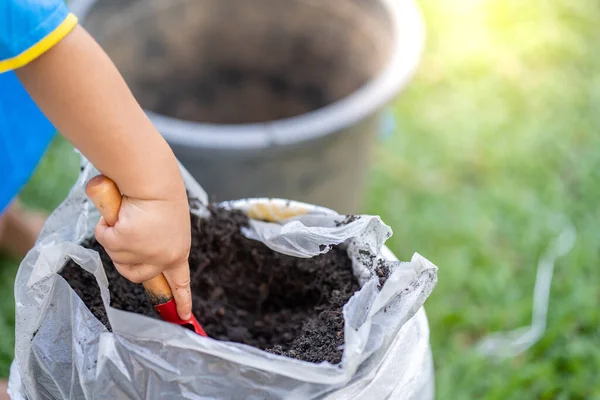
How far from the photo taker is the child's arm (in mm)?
552

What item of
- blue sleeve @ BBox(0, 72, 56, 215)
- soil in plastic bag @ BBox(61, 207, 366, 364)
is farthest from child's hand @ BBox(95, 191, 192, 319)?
blue sleeve @ BBox(0, 72, 56, 215)

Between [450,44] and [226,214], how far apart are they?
1301 millimetres

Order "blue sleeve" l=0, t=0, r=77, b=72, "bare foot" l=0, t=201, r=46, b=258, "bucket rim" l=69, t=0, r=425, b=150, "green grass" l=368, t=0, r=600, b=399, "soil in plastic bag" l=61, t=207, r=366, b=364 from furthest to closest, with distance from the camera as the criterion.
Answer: "bare foot" l=0, t=201, r=46, b=258, "green grass" l=368, t=0, r=600, b=399, "bucket rim" l=69, t=0, r=425, b=150, "soil in plastic bag" l=61, t=207, r=366, b=364, "blue sleeve" l=0, t=0, r=77, b=72

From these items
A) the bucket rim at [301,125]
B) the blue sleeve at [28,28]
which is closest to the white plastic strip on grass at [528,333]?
the bucket rim at [301,125]

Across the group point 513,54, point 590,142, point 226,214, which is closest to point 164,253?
point 226,214

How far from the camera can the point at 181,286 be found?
2.10ft

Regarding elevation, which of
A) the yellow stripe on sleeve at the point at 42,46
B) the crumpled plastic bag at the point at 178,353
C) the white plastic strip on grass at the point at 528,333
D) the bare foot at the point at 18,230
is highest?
the white plastic strip on grass at the point at 528,333

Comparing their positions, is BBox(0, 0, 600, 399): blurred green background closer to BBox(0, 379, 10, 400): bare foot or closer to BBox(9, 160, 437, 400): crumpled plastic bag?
BBox(0, 379, 10, 400): bare foot

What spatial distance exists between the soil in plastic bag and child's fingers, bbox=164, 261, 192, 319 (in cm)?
8

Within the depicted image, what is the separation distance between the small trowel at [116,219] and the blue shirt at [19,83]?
12cm

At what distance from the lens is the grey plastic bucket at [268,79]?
972 mm

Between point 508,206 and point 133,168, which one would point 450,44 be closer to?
point 508,206

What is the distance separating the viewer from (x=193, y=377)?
60 centimetres

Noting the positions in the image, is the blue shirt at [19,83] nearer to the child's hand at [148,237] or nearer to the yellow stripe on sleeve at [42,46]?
the yellow stripe on sleeve at [42,46]
